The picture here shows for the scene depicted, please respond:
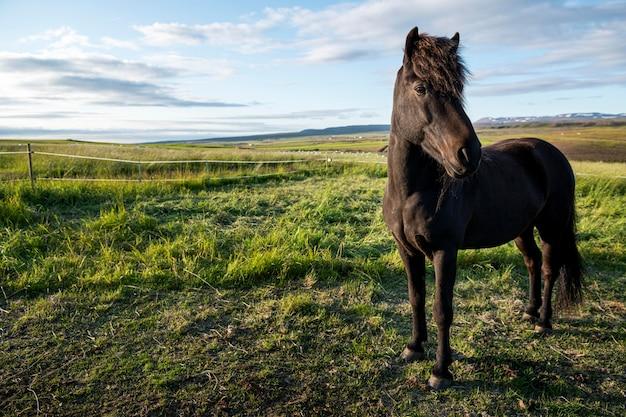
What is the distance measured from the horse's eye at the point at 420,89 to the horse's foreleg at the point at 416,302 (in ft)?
3.94

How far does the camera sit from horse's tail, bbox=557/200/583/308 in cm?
400

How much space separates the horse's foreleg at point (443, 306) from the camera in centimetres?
289

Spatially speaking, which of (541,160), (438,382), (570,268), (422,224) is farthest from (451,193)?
(570,268)

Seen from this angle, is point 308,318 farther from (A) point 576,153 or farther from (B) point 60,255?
(A) point 576,153

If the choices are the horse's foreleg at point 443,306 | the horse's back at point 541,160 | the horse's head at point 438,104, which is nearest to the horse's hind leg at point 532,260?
the horse's back at point 541,160

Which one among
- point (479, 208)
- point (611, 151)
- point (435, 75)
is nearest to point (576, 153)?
point (611, 151)

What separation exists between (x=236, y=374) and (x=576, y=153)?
14.7 metres

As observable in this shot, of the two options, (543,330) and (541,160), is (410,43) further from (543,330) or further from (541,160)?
(543,330)

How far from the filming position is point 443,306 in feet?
9.73

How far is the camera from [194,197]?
889cm

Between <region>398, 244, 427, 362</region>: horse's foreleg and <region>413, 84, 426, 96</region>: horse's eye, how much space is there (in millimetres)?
1201

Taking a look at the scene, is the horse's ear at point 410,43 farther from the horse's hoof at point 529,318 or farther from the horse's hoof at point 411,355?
the horse's hoof at point 529,318

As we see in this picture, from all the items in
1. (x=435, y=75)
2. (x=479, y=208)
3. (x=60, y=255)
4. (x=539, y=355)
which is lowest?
(x=539, y=355)

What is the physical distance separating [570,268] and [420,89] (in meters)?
2.63
